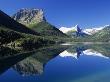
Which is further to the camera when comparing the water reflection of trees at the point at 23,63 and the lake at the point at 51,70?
the water reflection of trees at the point at 23,63

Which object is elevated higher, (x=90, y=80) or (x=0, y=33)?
(x=0, y=33)

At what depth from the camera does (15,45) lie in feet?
525

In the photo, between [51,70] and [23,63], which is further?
[23,63]

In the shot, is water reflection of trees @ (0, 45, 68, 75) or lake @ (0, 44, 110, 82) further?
water reflection of trees @ (0, 45, 68, 75)

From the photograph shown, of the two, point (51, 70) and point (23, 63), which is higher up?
point (23, 63)

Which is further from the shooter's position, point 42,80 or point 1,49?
point 1,49

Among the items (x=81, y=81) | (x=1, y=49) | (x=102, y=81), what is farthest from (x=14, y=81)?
(x=1, y=49)

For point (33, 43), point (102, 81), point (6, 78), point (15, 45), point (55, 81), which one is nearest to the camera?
point (102, 81)

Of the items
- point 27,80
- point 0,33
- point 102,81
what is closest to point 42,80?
point 27,80

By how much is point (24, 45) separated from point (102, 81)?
118909 millimetres

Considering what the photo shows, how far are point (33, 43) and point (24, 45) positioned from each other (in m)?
26.5

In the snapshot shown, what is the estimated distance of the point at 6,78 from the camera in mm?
66000

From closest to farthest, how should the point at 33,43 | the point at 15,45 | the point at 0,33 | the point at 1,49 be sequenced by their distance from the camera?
the point at 1,49 < the point at 15,45 < the point at 0,33 < the point at 33,43

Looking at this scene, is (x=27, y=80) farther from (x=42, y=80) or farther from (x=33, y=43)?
(x=33, y=43)
